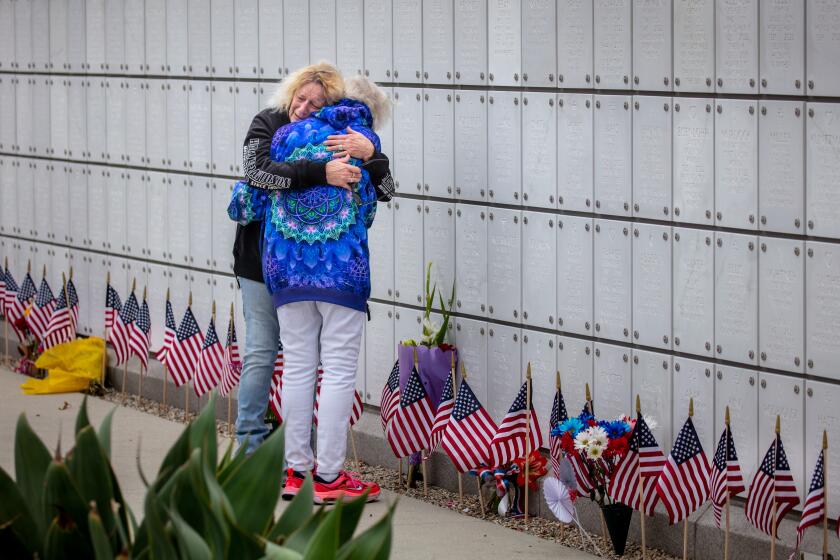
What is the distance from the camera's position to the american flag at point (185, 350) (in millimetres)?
9180

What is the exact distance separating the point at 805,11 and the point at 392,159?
278 cm

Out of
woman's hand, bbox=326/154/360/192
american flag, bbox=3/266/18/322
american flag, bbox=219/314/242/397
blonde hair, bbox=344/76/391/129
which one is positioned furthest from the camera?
american flag, bbox=3/266/18/322

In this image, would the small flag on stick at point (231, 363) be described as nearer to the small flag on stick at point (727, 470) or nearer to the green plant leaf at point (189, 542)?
the small flag on stick at point (727, 470)

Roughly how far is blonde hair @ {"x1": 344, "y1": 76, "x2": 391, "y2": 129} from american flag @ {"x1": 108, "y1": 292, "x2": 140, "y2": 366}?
123 inches

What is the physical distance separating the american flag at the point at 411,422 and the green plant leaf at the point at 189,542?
14.6ft

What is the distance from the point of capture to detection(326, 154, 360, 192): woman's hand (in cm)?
691

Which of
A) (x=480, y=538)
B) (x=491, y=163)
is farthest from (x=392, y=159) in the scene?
(x=480, y=538)

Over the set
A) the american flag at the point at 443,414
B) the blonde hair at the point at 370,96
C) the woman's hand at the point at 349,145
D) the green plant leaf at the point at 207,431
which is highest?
the blonde hair at the point at 370,96

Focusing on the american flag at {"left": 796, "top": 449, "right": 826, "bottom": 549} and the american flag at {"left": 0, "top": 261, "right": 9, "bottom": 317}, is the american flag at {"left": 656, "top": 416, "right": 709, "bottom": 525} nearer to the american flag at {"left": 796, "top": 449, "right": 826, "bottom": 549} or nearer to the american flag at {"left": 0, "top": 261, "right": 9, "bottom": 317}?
the american flag at {"left": 796, "top": 449, "right": 826, "bottom": 549}

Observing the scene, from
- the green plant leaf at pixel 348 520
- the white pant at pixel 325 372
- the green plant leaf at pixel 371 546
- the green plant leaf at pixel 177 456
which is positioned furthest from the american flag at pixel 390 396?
the green plant leaf at pixel 371 546

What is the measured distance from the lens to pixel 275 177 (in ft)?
22.8

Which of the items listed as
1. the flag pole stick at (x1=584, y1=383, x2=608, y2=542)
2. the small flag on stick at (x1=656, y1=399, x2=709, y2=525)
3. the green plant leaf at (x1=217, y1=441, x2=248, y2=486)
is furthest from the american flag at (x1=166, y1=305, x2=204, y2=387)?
the green plant leaf at (x1=217, y1=441, x2=248, y2=486)

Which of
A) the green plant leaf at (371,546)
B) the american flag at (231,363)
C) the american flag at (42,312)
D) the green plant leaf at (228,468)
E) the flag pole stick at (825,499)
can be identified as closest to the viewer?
the green plant leaf at (371,546)

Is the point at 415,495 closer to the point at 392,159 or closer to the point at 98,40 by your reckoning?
the point at 392,159
